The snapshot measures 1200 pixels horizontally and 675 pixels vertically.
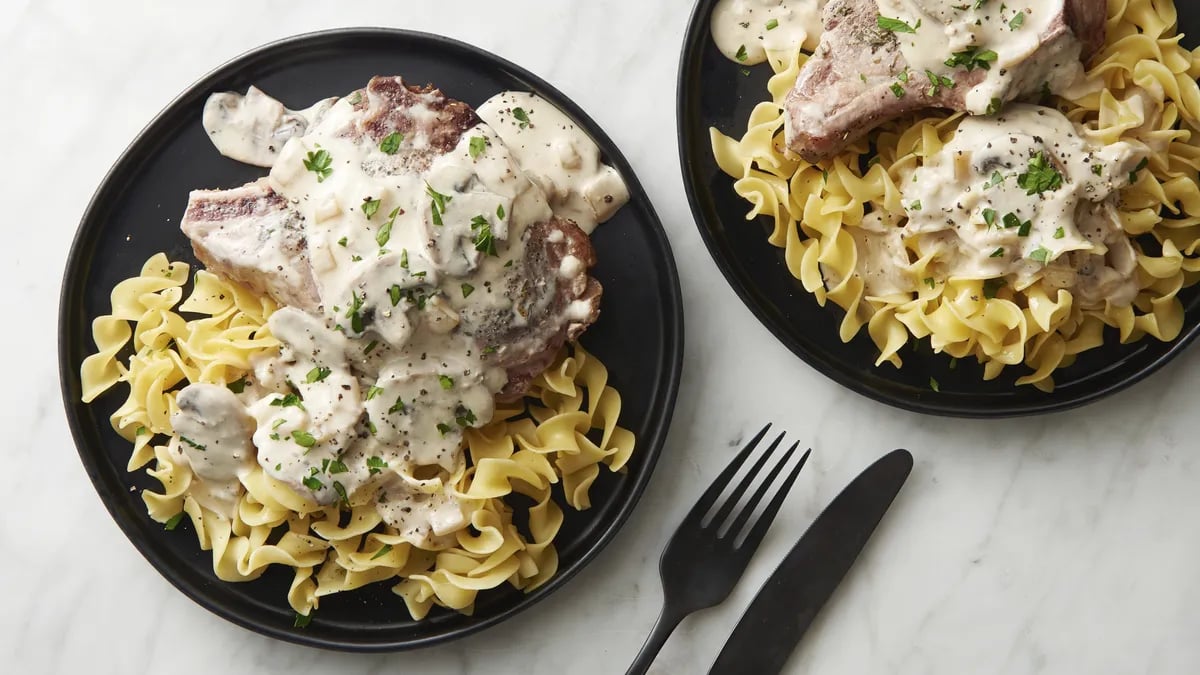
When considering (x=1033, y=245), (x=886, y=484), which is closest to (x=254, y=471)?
(x=886, y=484)

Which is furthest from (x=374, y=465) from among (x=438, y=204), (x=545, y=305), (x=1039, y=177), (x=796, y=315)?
(x=1039, y=177)

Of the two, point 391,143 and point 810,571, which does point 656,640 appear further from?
point 391,143

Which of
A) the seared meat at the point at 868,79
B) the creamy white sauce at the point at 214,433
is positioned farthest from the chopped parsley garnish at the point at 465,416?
the seared meat at the point at 868,79

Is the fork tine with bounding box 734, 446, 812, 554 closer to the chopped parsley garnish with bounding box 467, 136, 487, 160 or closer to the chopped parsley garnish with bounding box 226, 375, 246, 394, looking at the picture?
the chopped parsley garnish with bounding box 467, 136, 487, 160

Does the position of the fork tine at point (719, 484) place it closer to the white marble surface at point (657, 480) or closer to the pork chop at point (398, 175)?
the white marble surface at point (657, 480)

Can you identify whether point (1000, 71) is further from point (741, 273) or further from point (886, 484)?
point (886, 484)

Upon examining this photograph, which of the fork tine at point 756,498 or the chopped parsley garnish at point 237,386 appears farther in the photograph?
the fork tine at point 756,498
